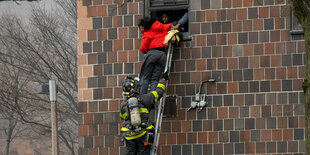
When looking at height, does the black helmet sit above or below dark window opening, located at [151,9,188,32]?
below

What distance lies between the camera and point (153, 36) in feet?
56.4

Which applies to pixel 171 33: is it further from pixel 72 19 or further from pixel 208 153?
pixel 72 19

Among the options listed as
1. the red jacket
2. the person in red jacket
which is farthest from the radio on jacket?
the red jacket

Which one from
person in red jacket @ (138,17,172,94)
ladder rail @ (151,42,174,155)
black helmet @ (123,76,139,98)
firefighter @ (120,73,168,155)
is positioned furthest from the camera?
person in red jacket @ (138,17,172,94)

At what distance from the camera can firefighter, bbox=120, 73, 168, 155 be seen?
51.9 feet

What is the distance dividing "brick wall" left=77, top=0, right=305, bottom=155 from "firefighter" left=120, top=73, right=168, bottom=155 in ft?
5.84

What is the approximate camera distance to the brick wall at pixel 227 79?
1742cm

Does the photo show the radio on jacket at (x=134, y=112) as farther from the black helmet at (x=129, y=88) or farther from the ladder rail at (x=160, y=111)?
the ladder rail at (x=160, y=111)

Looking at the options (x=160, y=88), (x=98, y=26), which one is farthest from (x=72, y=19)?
(x=160, y=88)

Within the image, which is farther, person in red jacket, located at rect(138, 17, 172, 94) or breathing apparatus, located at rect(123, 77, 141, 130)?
person in red jacket, located at rect(138, 17, 172, 94)

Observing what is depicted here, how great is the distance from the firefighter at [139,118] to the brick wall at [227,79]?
1780mm

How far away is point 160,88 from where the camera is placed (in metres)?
16.3

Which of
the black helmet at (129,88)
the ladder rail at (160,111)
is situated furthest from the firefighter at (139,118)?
the ladder rail at (160,111)

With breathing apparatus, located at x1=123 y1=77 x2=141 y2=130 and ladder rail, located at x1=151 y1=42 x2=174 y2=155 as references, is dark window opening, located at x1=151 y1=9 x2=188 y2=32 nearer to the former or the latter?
ladder rail, located at x1=151 y1=42 x2=174 y2=155
